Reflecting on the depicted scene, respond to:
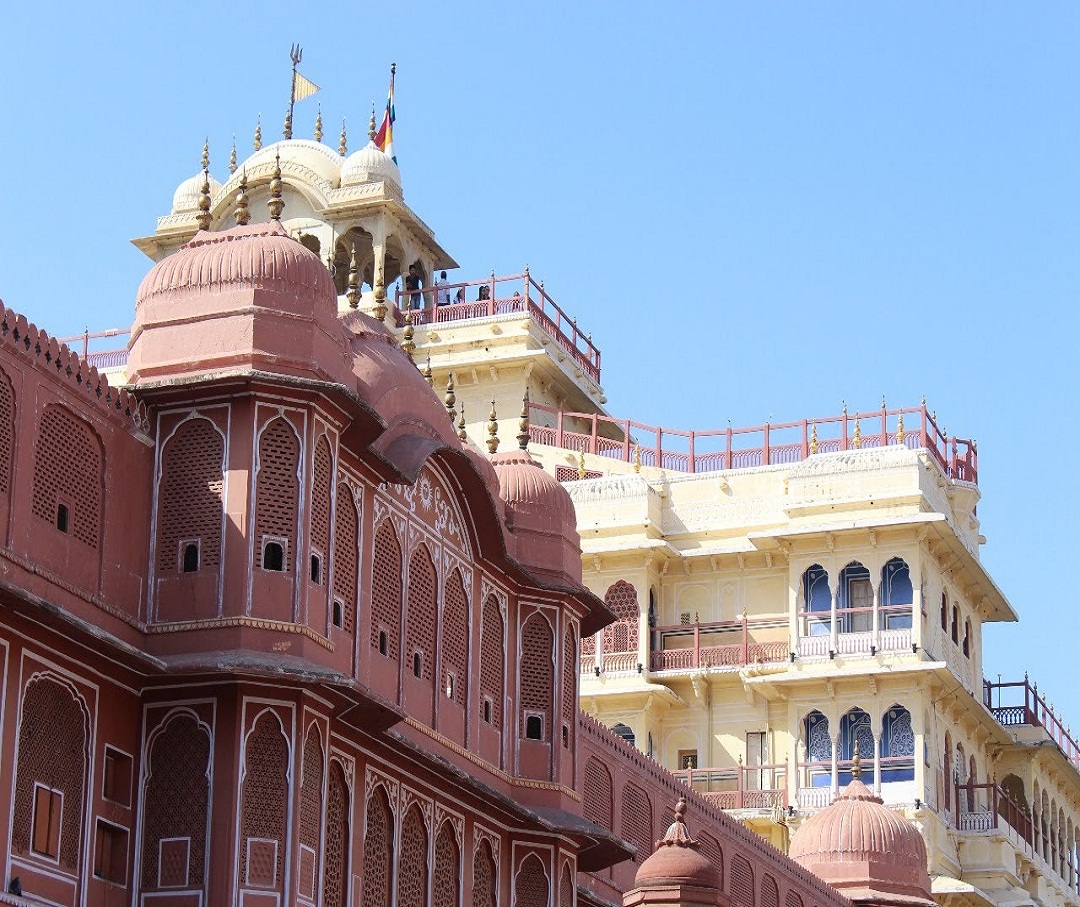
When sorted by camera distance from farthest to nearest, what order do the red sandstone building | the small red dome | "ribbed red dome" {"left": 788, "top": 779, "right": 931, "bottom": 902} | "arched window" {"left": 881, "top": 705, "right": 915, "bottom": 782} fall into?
1. "arched window" {"left": 881, "top": 705, "right": 915, "bottom": 782}
2. "ribbed red dome" {"left": 788, "top": 779, "right": 931, "bottom": 902}
3. the small red dome
4. the red sandstone building

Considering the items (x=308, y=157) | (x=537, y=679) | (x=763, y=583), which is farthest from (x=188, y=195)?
(x=537, y=679)

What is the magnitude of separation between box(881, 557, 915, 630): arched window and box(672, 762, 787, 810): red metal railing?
10.5 feet

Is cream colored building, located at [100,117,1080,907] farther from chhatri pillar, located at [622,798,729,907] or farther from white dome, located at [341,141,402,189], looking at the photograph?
chhatri pillar, located at [622,798,729,907]

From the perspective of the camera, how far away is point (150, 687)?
2267cm

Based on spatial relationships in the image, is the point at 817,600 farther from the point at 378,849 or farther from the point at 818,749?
the point at 378,849

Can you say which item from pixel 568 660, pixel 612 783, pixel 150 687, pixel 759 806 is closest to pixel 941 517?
pixel 759 806

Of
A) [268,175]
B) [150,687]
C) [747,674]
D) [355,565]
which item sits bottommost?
[150,687]

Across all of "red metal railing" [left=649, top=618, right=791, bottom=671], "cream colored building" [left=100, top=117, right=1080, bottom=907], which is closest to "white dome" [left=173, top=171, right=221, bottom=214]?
"cream colored building" [left=100, top=117, right=1080, bottom=907]

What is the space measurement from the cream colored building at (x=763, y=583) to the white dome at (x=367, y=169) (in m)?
0.04

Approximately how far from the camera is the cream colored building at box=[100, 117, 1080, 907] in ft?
151

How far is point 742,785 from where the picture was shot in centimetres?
4634

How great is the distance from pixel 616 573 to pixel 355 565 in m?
23.1

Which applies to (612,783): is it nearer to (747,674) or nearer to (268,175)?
(747,674)

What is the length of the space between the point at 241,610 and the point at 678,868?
883cm
